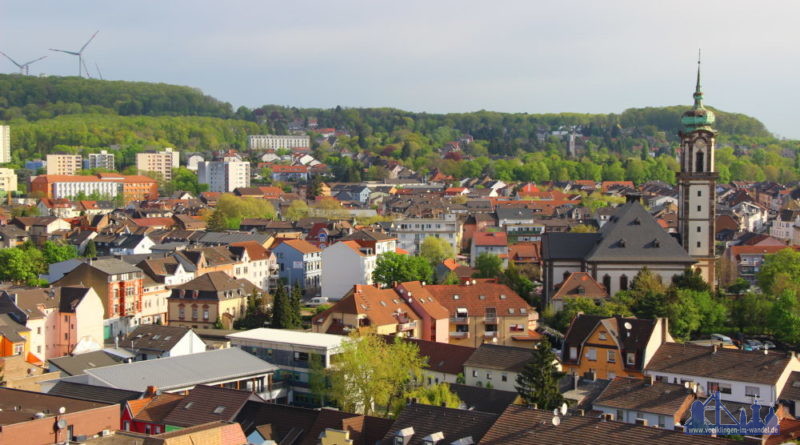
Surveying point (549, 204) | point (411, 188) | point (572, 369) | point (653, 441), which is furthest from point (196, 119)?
point (653, 441)

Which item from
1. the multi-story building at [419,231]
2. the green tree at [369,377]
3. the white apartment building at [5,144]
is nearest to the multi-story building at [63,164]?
the white apartment building at [5,144]

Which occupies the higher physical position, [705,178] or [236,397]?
[705,178]

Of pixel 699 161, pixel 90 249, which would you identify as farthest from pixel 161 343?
pixel 90 249

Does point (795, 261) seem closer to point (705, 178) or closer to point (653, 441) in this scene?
point (705, 178)

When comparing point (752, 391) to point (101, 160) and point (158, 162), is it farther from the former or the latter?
point (101, 160)

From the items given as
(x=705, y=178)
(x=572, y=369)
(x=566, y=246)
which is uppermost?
(x=705, y=178)

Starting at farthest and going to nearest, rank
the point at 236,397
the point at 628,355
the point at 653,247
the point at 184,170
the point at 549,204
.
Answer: the point at 184,170
the point at 549,204
the point at 653,247
the point at 628,355
the point at 236,397
